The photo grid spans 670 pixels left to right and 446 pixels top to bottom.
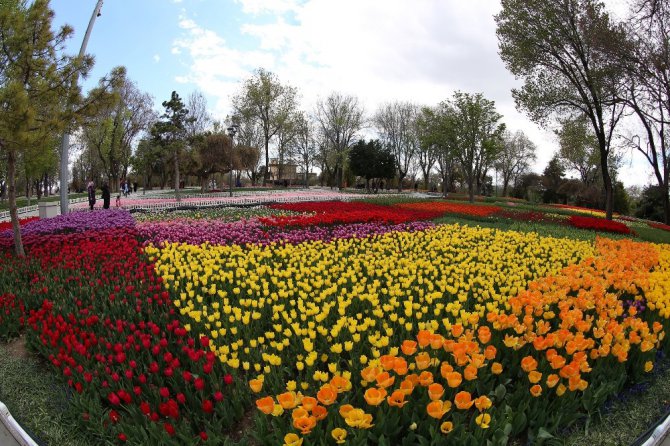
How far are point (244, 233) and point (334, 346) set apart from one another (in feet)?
25.9

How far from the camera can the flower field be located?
2883 millimetres

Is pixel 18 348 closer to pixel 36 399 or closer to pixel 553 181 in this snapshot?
pixel 36 399

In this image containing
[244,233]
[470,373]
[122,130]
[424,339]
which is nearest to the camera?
[470,373]

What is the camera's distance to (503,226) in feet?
48.4

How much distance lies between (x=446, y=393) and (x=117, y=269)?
590 centimetres

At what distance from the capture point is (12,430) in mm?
3514

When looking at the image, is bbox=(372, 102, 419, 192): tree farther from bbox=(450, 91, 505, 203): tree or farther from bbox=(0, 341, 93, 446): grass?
bbox=(0, 341, 93, 446): grass

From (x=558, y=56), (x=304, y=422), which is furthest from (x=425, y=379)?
(x=558, y=56)

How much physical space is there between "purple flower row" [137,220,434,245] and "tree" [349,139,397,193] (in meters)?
45.8

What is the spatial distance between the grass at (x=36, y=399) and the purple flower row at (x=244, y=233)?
496cm

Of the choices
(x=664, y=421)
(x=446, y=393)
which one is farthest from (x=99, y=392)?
(x=664, y=421)

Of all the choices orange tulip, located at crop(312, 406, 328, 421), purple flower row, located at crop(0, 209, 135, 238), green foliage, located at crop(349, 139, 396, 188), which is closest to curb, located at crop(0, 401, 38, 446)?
orange tulip, located at crop(312, 406, 328, 421)

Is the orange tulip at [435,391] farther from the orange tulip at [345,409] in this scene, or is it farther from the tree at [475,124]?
the tree at [475,124]

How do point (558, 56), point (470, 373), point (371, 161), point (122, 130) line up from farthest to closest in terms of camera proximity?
point (371, 161) < point (122, 130) < point (558, 56) < point (470, 373)
